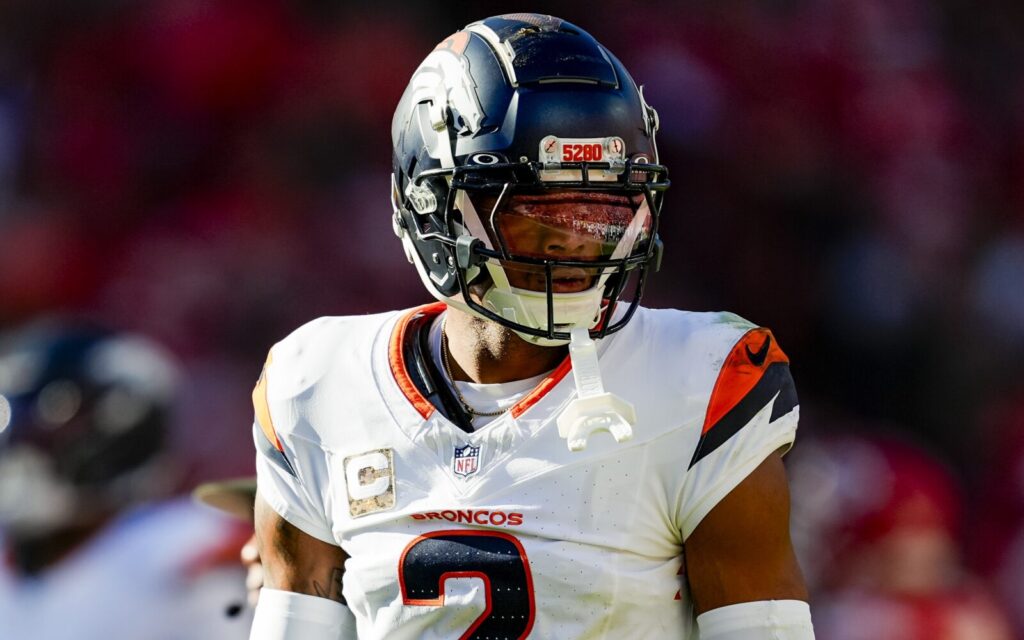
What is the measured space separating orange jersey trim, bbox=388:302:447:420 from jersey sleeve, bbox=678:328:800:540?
365 mm

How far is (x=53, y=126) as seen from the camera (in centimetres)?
408

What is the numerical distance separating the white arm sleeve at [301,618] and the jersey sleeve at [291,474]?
0.28 feet

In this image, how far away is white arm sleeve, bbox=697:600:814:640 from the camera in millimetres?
1587

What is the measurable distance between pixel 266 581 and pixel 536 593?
424mm

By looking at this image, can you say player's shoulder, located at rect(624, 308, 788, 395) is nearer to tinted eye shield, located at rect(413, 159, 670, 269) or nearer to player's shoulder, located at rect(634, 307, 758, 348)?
player's shoulder, located at rect(634, 307, 758, 348)

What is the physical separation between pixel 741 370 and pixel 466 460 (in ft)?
1.20

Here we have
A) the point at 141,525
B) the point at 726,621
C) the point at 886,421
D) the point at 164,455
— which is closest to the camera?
the point at 726,621

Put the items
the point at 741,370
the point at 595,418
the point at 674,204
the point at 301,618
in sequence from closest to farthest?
the point at 595,418 < the point at 741,370 < the point at 301,618 < the point at 674,204

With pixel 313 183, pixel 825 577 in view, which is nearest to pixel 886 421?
pixel 825 577

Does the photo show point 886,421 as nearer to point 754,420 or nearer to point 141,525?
point 141,525

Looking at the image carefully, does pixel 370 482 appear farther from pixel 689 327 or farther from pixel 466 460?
pixel 689 327

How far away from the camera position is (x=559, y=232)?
5.44ft

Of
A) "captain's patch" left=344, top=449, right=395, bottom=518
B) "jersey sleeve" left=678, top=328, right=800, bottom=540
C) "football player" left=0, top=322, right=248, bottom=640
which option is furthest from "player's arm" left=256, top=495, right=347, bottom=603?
"football player" left=0, top=322, right=248, bottom=640

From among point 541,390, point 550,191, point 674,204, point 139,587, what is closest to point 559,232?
point 550,191
